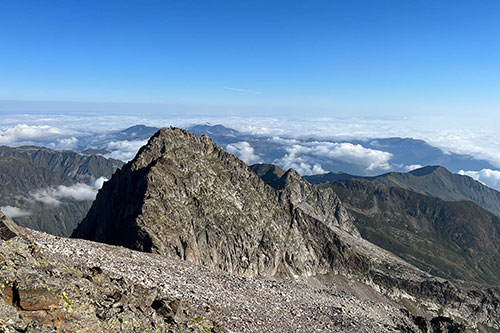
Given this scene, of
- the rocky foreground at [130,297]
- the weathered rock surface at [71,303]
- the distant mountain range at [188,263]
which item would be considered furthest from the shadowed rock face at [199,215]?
the weathered rock surface at [71,303]

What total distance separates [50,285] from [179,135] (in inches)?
6134

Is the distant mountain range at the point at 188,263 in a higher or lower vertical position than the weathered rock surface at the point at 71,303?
lower

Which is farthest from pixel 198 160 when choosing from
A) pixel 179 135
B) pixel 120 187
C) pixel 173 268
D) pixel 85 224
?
pixel 173 268

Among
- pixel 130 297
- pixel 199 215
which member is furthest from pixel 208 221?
pixel 130 297

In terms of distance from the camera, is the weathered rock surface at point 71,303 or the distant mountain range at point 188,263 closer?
the weathered rock surface at point 71,303

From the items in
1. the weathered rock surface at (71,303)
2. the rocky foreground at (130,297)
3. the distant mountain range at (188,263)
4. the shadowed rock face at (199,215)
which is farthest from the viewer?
the shadowed rock face at (199,215)

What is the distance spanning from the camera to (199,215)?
139250mm

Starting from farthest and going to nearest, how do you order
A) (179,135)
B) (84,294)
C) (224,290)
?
(179,135)
(224,290)
(84,294)

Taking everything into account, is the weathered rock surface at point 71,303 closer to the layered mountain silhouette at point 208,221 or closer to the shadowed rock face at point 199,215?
the layered mountain silhouette at point 208,221

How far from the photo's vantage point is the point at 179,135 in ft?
580

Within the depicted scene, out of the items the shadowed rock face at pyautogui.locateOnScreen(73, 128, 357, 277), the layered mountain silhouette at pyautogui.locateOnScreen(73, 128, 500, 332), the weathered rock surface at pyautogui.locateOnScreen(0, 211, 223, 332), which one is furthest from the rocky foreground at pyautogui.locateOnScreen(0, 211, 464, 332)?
the shadowed rock face at pyautogui.locateOnScreen(73, 128, 357, 277)

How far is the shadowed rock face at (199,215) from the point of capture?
11731 centimetres

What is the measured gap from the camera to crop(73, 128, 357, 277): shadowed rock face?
117 meters

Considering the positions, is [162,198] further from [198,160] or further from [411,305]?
[411,305]
